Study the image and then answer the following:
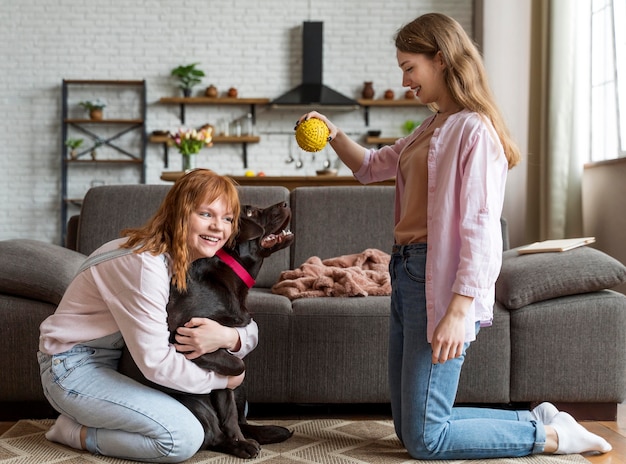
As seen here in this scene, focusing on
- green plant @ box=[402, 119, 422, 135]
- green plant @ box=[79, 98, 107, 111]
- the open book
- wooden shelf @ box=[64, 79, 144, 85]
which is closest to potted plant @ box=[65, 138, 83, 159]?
green plant @ box=[79, 98, 107, 111]

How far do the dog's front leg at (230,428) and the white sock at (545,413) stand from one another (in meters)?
0.87

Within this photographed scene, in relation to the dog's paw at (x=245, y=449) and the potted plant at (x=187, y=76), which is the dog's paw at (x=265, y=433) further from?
the potted plant at (x=187, y=76)

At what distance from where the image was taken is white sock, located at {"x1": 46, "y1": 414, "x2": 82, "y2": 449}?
2205 millimetres

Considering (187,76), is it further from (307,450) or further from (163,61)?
(307,450)

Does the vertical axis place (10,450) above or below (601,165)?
below

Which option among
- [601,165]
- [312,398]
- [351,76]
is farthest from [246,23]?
[312,398]

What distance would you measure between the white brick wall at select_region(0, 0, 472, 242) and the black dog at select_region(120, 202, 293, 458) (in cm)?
574

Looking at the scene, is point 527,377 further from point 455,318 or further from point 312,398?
point 455,318

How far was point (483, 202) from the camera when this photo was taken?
1.89m

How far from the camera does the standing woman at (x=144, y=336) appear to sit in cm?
202

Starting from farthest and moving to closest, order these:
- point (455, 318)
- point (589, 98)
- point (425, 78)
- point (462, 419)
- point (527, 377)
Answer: point (589, 98) → point (527, 377) → point (462, 419) → point (425, 78) → point (455, 318)

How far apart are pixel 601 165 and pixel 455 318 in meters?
3.12

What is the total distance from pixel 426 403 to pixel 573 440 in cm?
52

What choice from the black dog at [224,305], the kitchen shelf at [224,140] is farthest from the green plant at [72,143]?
the black dog at [224,305]
